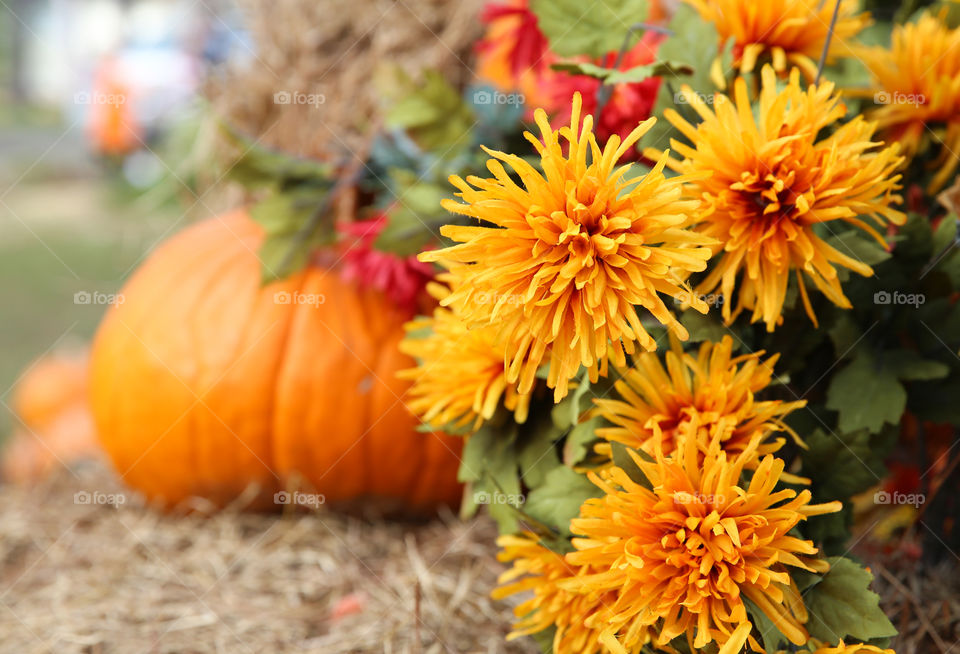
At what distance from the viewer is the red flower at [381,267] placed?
1.21 meters

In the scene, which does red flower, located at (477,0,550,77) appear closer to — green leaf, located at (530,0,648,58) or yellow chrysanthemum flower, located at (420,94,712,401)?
green leaf, located at (530,0,648,58)

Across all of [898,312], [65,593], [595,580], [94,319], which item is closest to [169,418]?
[65,593]

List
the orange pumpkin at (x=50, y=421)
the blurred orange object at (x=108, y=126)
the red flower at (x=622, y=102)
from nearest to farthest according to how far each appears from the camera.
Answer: the red flower at (x=622, y=102)
the orange pumpkin at (x=50, y=421)
the blurred orange object at (x=108, y=126)

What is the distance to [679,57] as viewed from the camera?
34.6 inches

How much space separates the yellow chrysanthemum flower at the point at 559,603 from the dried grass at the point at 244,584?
0.15 metres

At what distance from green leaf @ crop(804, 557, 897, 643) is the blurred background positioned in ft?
4.15

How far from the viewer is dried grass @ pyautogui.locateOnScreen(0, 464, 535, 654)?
1027mm

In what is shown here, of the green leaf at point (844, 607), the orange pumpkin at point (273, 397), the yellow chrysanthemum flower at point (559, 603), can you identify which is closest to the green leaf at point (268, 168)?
the orange pumpkin at point (273, 397)

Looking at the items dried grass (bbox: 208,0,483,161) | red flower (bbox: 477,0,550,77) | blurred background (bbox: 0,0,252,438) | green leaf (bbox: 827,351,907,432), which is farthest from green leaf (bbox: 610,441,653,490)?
blurred background (bbox: 0,0,252,438)

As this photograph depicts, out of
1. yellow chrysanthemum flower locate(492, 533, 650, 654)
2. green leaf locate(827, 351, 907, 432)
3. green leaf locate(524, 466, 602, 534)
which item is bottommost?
yellow chrysanthemum flower locate(492, 533, 650, 654)

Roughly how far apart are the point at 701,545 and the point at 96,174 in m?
6.44

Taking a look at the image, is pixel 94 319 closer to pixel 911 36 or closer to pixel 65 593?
pixel 65 593

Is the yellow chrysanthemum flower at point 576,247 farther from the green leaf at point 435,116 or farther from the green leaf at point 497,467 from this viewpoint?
the green leaf at point 435,116

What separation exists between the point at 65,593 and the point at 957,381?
116 centimetres
